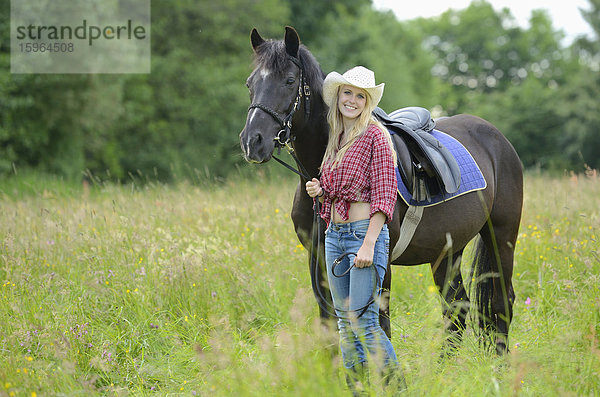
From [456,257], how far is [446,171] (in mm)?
1189

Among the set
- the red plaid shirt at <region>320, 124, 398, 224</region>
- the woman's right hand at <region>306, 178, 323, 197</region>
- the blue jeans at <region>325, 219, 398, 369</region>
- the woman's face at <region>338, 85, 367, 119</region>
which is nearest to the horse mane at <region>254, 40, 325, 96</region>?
the woman's face at <region>338, 85, 367, 119</region>

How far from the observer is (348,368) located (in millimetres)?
2906

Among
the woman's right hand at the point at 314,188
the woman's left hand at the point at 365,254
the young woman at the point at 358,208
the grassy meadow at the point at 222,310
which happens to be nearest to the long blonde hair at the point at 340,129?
the young woman at the point at 358,208

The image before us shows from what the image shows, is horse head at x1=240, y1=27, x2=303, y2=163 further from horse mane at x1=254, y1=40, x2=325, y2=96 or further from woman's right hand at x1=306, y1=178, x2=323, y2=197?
woman's right hand at x1=306, y1=178, x2=323, y2=197

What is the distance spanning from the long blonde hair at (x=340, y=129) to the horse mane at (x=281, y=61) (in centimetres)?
21

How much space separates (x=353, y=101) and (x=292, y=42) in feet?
1.76

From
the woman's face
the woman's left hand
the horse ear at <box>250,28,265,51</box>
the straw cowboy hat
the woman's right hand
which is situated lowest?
the woman's left hand

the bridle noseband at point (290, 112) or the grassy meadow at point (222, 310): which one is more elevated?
the bridle noseband at point (290, 112)

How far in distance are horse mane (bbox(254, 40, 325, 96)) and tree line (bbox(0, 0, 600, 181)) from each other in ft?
10.1

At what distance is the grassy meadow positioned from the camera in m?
2.76

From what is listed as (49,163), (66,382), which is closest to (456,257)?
(66,382)

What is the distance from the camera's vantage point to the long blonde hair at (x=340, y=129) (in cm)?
298

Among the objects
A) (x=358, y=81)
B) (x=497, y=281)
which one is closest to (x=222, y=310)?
(x=497, y=281)

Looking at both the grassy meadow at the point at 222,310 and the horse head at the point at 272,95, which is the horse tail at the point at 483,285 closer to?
the grassy meadow at the point at 222,310
